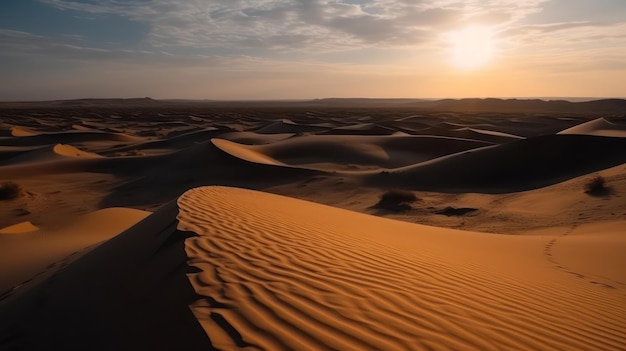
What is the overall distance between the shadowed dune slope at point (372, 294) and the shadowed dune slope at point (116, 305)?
18 centimetres

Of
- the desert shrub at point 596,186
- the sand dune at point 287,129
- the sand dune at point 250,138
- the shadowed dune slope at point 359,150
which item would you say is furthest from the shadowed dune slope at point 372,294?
the sand dune at point 287,129

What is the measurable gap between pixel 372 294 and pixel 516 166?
50.8 ft

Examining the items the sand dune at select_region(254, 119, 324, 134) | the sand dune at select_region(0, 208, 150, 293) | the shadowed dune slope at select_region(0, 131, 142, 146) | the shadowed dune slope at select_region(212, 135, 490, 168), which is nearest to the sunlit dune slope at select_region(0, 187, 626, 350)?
the sand dune at select_region(0, 208, 150, 293)

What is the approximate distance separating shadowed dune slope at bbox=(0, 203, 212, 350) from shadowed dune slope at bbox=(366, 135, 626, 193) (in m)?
12.3

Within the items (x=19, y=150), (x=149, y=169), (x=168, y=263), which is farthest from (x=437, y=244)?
(x=19, y=150)

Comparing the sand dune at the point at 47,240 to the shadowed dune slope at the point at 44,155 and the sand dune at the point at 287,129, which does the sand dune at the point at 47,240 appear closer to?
the shadowed dune slope at the point at 44,155

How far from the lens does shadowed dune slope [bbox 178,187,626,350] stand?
9.71ft

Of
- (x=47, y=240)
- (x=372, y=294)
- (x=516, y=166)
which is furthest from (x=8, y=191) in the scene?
(x=516, y=166)

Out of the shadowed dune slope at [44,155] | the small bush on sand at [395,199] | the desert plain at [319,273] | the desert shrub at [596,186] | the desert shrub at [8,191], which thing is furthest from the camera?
the shadowed dune slope at [44,155]

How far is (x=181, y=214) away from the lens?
622 cm

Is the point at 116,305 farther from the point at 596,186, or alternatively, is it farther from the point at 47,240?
the point at 596,186

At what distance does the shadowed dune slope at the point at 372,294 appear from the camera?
2.96 m

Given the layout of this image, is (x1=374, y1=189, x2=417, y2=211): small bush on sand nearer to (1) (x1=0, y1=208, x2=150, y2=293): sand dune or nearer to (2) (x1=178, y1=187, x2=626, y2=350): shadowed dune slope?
(2) (x1=178, y1=187, x2=626, y2=350): shadowed dune slope

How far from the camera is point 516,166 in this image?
56.7 ft
